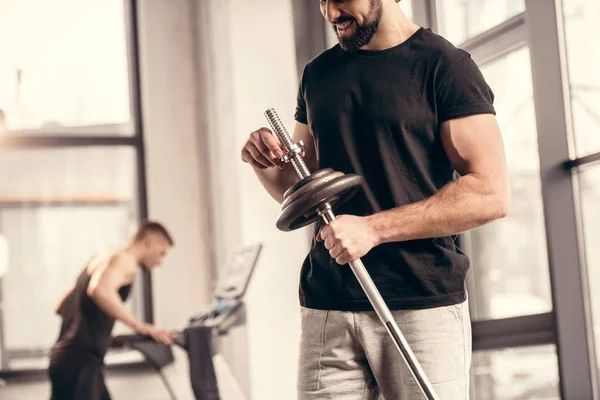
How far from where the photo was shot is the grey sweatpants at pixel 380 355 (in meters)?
1.37

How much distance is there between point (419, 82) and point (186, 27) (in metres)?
4.16

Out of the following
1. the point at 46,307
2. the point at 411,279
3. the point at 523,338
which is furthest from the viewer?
the point at 46,307

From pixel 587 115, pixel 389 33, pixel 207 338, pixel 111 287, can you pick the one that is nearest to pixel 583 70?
pixel 587 115

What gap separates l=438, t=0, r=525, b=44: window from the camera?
2.77 m

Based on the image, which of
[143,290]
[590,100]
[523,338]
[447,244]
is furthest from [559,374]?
[143,290]

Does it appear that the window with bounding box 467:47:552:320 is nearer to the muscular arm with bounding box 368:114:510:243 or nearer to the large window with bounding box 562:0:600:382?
the large window with bounding box 562:0:600:382

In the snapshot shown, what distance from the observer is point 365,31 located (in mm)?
1466

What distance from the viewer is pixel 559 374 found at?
250 cm

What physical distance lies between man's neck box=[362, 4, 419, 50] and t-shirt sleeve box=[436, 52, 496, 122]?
0.41ft

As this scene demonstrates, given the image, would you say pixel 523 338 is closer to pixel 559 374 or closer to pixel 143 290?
pixel 559 374

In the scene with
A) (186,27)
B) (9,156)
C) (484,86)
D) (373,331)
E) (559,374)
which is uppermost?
(186,27)

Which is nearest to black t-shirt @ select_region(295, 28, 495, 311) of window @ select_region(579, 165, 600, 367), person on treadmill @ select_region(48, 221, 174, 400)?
window @ select_region(579, 165, 600, 367)

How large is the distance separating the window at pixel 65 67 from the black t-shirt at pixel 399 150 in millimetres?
3993

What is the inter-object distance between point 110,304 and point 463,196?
116 inches
